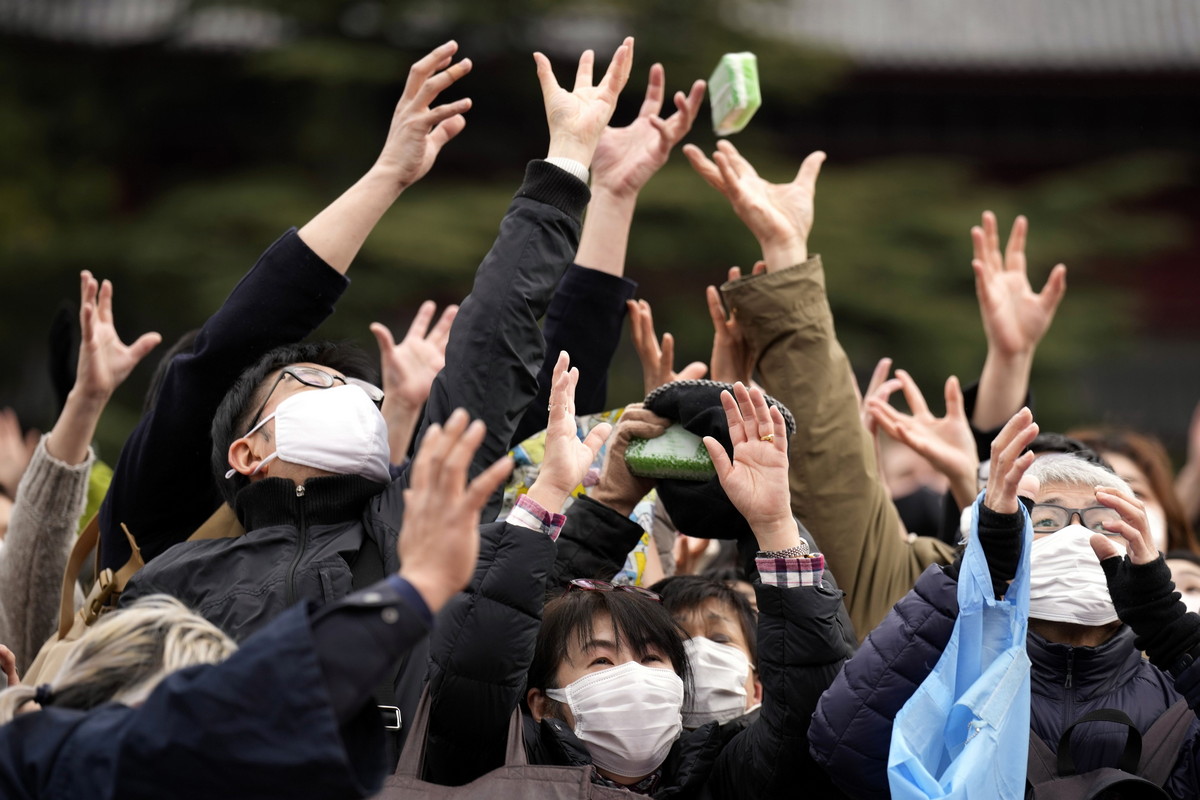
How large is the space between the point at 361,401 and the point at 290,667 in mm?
1012

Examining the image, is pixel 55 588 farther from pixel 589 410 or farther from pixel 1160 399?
pixel 1160 399

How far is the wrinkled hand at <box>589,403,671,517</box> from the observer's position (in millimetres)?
2922

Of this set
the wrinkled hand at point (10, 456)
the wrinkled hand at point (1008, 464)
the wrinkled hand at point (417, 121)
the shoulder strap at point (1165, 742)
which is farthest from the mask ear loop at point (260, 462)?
the wrinkled hand at point (10, 456)

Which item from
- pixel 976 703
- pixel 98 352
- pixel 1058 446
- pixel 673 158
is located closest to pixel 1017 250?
pixel 1058 446

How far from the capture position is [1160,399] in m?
13.2

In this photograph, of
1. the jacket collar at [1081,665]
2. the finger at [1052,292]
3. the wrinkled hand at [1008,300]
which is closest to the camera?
the jacket collar at [1081,665]

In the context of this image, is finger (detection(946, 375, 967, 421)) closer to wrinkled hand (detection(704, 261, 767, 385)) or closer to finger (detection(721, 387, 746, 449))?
wrinkled hand (detection(704, 261, 767, 385))

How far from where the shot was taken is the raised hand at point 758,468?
256cm

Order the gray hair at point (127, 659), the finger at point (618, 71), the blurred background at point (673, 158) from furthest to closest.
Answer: the blurred background at point (673, 158) → the finger at point (618, 71) → the gray hair at point (127, 659)

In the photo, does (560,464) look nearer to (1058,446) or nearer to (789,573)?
(789,573)

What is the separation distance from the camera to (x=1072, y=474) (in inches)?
114

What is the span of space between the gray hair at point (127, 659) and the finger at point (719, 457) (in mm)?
946

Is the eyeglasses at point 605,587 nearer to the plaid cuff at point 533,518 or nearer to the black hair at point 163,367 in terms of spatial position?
the plaid cuff at point 533,518

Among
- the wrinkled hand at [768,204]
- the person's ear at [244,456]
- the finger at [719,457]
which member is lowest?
the person's ear at [244,456]
